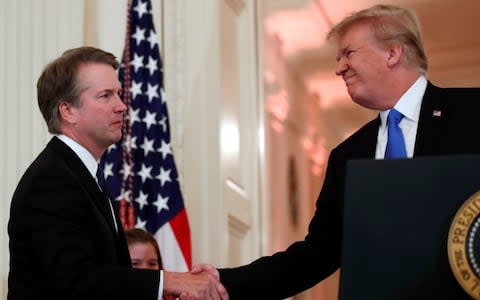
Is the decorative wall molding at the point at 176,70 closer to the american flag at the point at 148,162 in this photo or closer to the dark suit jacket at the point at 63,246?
the american flag at the point at 148,162

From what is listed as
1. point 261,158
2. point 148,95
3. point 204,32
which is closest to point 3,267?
point 148,95

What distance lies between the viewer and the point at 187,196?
17.7ft

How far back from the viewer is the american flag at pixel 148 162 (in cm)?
474

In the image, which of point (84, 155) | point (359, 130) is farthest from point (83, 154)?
point (359, 130)

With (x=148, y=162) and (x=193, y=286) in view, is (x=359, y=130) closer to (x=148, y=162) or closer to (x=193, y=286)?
(x=193, y=286)

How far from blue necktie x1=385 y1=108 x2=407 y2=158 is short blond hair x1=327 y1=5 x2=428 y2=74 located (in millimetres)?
330

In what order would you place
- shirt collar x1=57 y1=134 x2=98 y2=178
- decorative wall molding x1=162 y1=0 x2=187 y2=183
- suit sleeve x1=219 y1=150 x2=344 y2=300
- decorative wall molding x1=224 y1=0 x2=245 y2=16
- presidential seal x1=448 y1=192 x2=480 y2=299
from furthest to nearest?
decorative wall molding x1=224 y1=0 x2=245 y2=16 → decorative wall molding x1=162 y1=0 x2=187 y2=183 → suit sleeve x1=219 y1=150 x2=344 y2=300 → shirt collar x1=57 y1=134 x2=98 y2=178 → presidential seal x1=448 y1=192 x2=480 y2=299

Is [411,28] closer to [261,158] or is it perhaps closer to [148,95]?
[148,95]

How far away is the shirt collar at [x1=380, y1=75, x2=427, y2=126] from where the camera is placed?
10.2 feet

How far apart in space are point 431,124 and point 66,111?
1.31 metres

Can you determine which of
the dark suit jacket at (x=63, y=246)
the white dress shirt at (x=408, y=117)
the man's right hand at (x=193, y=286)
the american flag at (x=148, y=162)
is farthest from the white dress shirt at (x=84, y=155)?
the american flag at (x=148, y=162)

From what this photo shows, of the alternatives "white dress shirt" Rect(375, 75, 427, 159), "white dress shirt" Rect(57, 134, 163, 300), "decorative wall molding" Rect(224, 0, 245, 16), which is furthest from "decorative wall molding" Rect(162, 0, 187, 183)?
"white dress shirt" Rect(375, 75, 427, 159)

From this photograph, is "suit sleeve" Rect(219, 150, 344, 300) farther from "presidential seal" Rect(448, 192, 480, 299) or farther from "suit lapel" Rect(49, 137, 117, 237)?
"presidential seal" Rect(448, 192, 480, 299)

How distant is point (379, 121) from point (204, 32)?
2.54 meters
